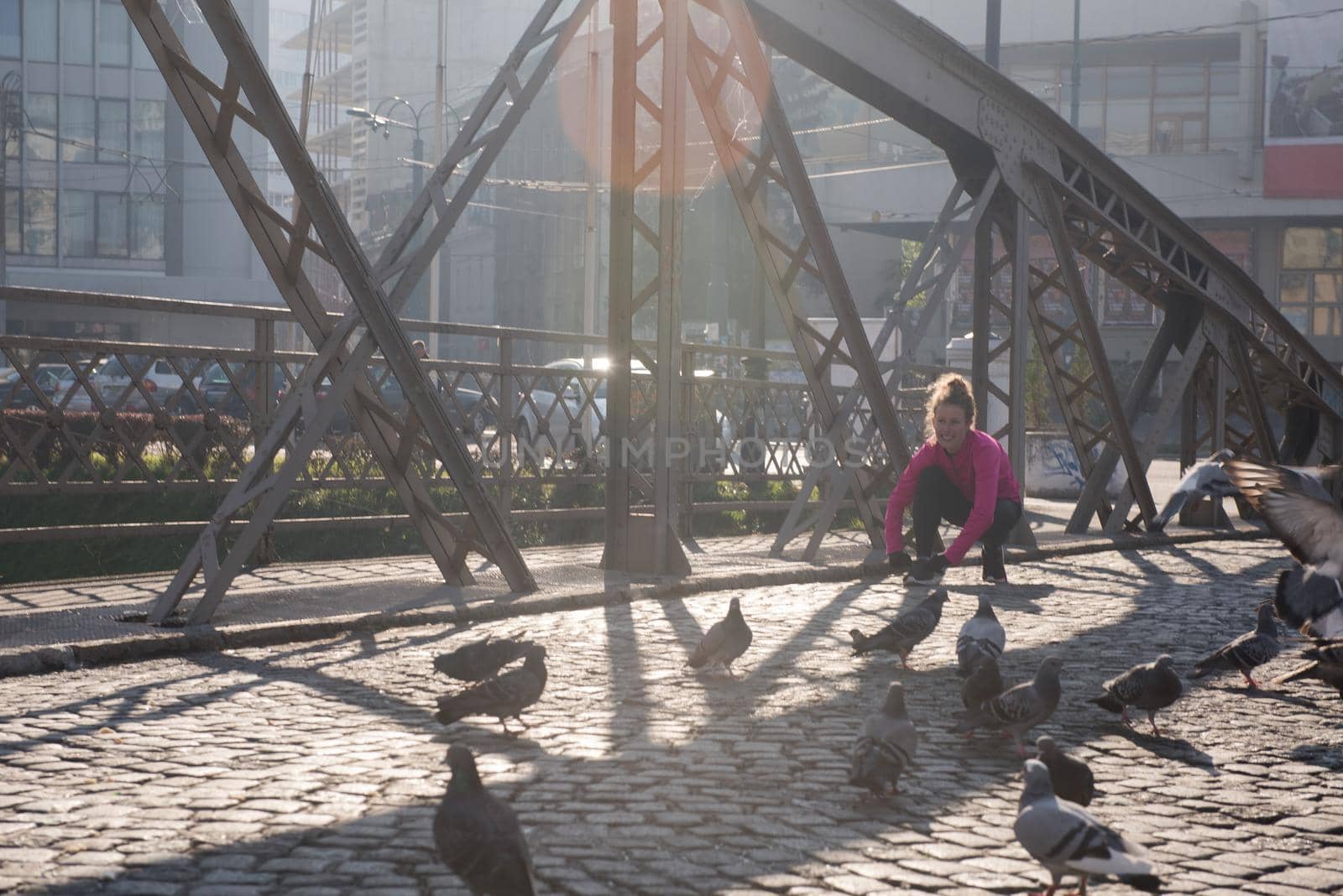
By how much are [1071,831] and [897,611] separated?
616 centimetres

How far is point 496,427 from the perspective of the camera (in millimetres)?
13617

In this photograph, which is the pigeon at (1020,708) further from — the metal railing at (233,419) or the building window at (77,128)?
the building window at (77,128)

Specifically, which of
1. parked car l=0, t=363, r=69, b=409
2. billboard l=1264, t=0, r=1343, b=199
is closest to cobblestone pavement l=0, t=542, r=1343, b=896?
parked car l=0, t=363, r=69, b=409

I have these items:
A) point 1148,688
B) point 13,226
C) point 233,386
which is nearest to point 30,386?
point 233,386

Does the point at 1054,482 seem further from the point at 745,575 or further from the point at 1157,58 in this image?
the point at 1157,58

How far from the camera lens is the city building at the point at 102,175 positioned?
194ft

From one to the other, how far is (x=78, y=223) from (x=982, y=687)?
62.7m

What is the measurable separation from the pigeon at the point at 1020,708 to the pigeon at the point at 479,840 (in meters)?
2.47

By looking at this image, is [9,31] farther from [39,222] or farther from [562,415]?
[562,415]

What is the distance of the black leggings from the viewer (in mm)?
11820

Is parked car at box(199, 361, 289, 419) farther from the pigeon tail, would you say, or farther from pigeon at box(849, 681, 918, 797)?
pigeon at box(849, 681, 918, 797)

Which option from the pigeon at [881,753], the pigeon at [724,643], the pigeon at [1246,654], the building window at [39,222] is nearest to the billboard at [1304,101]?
the building window at [39,222]

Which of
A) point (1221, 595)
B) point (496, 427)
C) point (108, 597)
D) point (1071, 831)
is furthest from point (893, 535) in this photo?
point (1071, 831)

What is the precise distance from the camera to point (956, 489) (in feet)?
39.3
